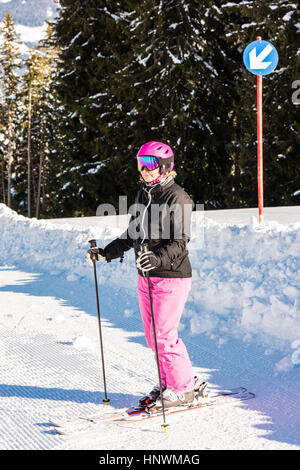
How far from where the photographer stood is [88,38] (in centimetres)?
2661

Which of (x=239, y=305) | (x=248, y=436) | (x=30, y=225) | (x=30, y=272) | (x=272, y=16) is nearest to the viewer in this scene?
(x=248, y=436)

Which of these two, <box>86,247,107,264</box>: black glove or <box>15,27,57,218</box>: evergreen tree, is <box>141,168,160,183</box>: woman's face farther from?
<box>15,27,57,218</box>: evergreen tree

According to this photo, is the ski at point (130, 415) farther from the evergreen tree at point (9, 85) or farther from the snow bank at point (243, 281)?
the evergreen tree at point (9, 85)

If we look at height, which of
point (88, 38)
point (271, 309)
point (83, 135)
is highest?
point (88, 38)

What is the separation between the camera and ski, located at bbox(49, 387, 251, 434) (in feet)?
13.4

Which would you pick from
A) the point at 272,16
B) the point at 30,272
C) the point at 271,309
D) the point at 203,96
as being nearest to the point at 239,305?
the point at 271,309

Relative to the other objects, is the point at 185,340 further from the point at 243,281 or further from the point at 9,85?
the point at 9,85

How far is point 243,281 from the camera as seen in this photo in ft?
23.5

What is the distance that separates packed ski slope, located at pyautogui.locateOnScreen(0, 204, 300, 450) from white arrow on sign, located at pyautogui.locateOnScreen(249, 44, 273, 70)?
2803 millimetres

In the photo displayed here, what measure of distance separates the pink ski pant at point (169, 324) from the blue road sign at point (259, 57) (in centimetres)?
664

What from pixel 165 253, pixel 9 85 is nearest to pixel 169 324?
pixel 165 253

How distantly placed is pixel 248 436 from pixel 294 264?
11.1ft

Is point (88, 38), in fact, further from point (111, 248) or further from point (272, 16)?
point (111, 248)

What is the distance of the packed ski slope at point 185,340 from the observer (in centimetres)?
396
